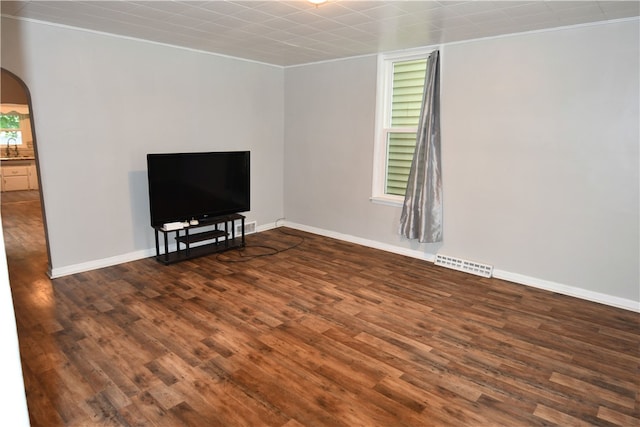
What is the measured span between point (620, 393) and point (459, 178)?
7.97ft

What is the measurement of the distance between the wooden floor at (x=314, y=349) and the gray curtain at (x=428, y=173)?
0.53 m

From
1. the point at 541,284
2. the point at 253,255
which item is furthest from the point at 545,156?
the point at 253,255

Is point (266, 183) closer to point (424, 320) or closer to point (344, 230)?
point (344, 230)

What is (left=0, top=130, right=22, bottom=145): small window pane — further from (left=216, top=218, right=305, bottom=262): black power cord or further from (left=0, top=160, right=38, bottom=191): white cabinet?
(left=216, top=218, right=305, bottom=262): black power cord

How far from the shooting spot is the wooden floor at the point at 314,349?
2150 mm

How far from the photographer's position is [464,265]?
4.29 meters

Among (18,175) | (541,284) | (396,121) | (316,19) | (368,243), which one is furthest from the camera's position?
(18,175)

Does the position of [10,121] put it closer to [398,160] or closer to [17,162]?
[17,162]

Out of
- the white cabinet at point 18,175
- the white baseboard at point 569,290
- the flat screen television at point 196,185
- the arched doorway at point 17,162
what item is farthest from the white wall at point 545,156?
the white cabinet at point 18,175

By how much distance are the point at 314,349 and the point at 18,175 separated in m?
9.26

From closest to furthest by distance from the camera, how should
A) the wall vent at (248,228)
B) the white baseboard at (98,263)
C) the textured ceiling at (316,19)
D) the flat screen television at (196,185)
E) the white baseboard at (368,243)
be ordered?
the textured ceiling at (316,19)
the white baseboard at (98,263)
the flat screen television at (196,185)
the white baseboard at (368,243)
the wall vent at (248,228)

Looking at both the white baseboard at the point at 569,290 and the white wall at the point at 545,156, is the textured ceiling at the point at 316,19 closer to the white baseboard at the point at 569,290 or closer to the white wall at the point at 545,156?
the white wall at the point at 545,156

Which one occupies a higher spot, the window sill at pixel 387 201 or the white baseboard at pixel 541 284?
the window sill at pixel 387 201

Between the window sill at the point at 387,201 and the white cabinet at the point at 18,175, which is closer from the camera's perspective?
the window sill at the point at 387,201
